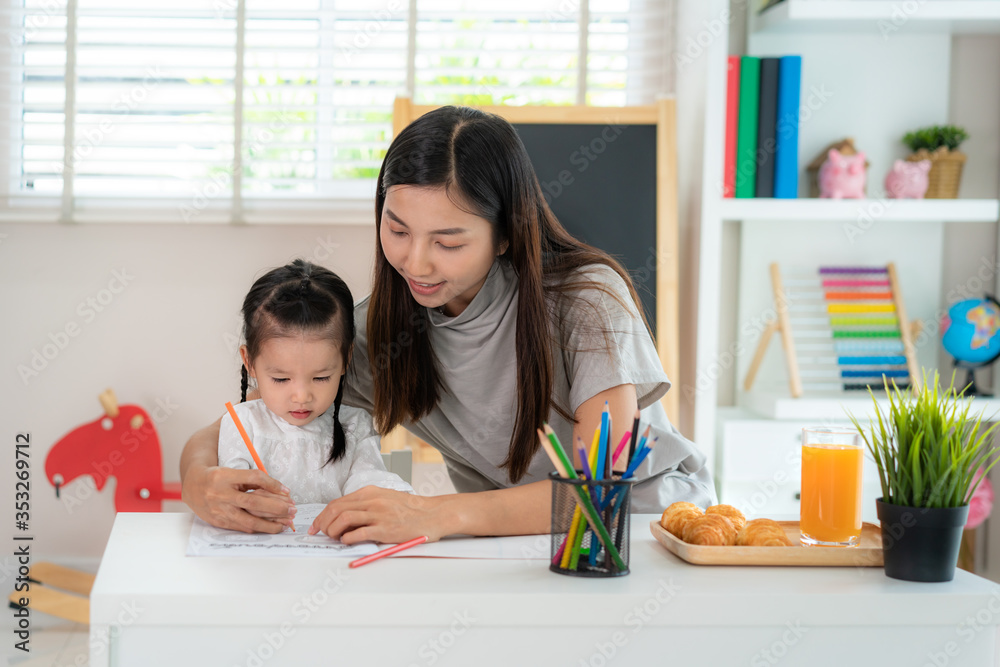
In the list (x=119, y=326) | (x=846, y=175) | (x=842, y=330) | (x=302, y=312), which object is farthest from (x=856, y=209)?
(x=119, y=326)

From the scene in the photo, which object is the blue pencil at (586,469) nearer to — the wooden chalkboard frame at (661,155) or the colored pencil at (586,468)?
the colored pencil at (586,468)

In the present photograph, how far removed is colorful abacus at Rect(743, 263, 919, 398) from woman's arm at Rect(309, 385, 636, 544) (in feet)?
4.31

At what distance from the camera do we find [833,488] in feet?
2.82

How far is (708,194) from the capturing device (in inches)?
80.8

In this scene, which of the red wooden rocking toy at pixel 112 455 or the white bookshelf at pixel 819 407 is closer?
the white bookshelf at pixel 819 407

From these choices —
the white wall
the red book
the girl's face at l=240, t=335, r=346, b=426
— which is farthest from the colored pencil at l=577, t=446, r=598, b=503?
the white wall

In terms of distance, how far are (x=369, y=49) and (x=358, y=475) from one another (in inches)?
65.2

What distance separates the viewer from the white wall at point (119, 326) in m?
2.32

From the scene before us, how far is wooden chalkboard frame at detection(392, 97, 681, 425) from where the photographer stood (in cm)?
212

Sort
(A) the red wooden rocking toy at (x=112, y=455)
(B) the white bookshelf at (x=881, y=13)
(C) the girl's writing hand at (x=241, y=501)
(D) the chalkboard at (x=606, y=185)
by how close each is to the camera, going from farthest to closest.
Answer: (A) the red wooden rocking toy at (x=112, y=455) < (D) the chalkboard at (x=606, y=185) < (B) the white bookshelf at (x=881, y=13) < (C) the girl's writing hand at (x=241, y=501)

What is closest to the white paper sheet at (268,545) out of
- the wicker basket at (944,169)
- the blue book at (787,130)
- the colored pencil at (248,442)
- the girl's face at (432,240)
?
the colored pencil at (248,442)

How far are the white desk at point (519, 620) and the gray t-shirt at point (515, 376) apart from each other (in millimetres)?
389

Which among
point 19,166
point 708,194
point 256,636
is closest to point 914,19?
point 708,194

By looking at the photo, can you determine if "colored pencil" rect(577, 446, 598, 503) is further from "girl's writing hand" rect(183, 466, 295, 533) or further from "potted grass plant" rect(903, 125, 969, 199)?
"potted grass plant" rect(903, 125, 969, 199)
